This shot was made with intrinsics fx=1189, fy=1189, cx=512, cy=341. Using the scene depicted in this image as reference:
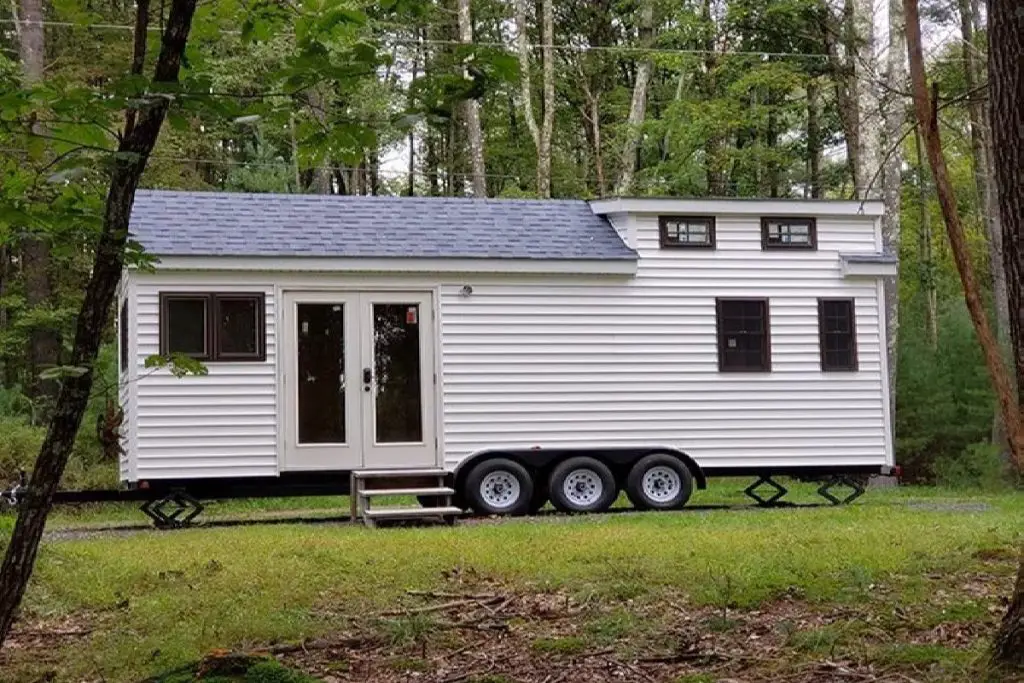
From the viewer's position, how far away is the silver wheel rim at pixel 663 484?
11094 millimetres

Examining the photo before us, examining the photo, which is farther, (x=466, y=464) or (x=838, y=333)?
(x=838, y=333)

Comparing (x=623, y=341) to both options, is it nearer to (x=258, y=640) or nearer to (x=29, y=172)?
(x=258, y=640)

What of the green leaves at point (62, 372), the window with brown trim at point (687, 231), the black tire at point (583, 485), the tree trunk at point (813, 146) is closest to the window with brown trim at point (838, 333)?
the window with brown trim at point (687, 231)

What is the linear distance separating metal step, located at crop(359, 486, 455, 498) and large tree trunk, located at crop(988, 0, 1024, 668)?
261 inches

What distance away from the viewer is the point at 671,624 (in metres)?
4.99

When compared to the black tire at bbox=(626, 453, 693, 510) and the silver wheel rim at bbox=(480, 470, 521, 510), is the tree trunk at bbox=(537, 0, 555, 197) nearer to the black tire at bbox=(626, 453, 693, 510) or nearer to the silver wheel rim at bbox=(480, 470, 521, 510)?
the black tire at bbox=(626, 453, 693, 510)

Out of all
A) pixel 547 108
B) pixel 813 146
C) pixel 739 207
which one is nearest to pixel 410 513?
pixel 739 207

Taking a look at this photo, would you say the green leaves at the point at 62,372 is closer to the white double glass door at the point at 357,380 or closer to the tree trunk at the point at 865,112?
the white double glass door at the point at 357,380

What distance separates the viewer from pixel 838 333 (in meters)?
11.6

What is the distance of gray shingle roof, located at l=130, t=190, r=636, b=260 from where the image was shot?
414 inches

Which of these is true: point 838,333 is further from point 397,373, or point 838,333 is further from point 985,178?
point 985,178

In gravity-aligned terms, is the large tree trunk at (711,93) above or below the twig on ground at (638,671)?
above

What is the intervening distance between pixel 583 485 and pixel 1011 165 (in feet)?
24.8

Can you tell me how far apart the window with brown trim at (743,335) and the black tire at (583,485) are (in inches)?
62.8
